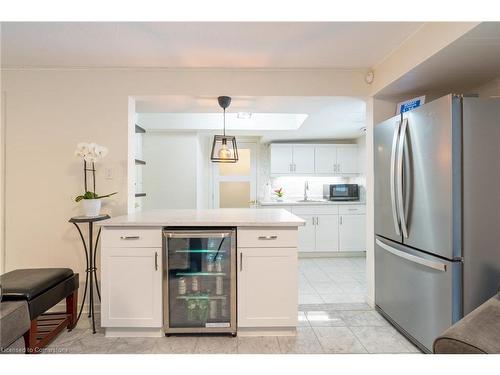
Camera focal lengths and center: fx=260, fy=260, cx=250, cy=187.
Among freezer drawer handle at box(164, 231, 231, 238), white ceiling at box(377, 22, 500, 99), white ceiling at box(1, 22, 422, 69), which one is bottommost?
freezer drawer handle at box(164, 231, 231, 238)

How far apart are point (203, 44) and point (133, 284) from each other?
1942 mm

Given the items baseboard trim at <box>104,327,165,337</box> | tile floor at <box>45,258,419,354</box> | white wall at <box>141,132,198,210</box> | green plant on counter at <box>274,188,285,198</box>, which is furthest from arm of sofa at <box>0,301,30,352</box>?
green plant on counter at <box>274,188,285,198</box>

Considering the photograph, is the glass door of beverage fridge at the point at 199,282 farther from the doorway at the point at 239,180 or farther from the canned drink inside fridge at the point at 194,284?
the doorway at the point at 239,180

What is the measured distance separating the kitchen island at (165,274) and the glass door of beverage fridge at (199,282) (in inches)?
1.5

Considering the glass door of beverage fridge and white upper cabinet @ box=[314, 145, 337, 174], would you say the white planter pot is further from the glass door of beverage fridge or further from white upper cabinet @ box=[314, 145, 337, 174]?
white upper cabinet @ box=[314, 145, 337, 174]

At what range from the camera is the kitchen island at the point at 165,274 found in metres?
2.00

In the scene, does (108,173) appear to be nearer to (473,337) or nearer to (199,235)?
(199,235)

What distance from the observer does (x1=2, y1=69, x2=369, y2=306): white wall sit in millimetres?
2422

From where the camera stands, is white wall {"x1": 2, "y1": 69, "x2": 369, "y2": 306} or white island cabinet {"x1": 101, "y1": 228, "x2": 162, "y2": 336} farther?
white wall {"x1": 2, "y1": 69, "x2": 369, "y2": 306}

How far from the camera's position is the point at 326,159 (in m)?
4.88

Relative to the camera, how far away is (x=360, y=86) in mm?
2518

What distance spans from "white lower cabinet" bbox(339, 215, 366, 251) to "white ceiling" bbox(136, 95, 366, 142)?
5.04ft

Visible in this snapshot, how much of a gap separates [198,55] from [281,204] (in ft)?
9.44

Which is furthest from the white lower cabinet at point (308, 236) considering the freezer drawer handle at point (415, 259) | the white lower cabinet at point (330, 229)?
the freezer drawer handle at point (415, 259)
